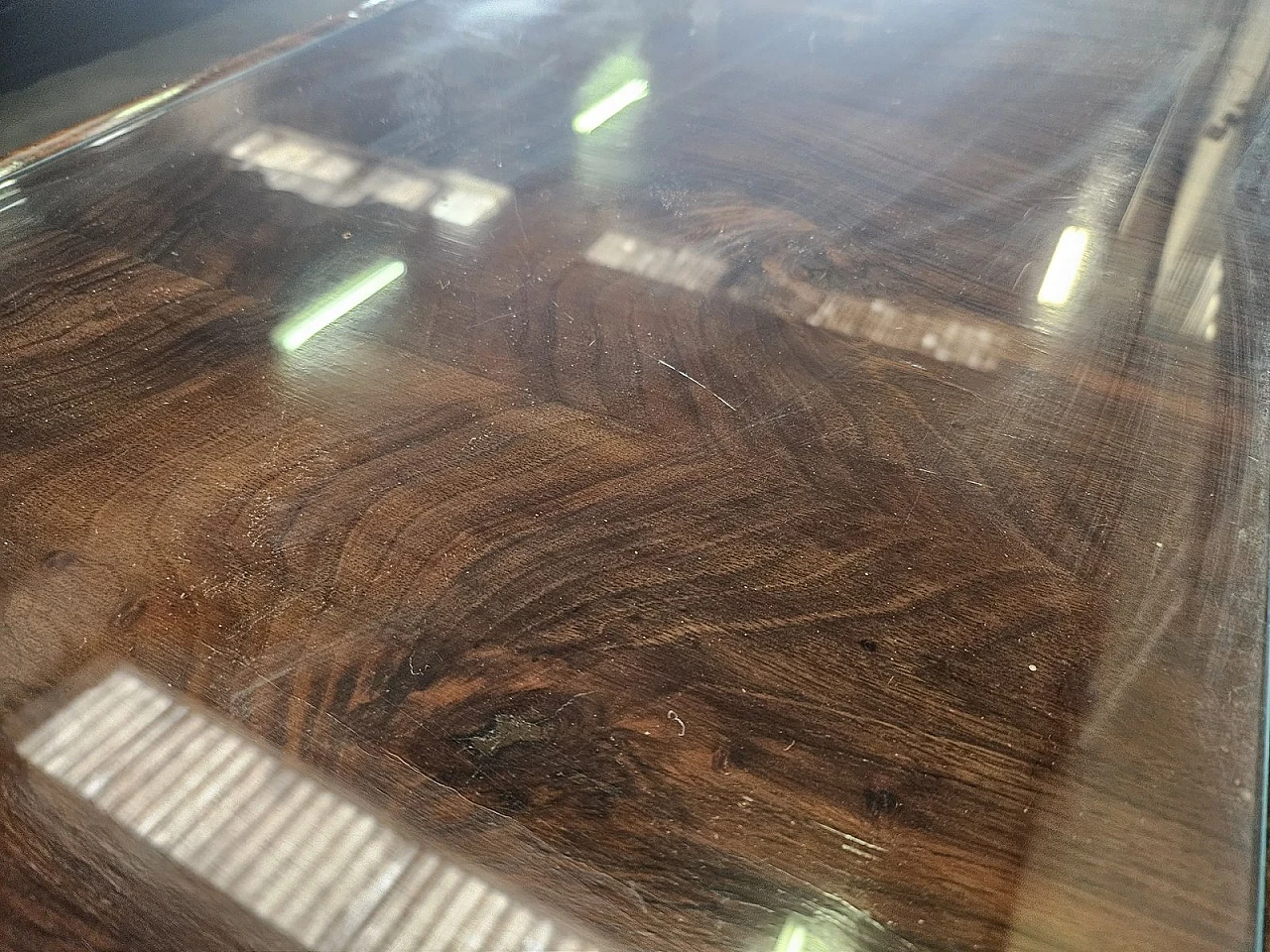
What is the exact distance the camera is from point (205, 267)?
59 centimetres

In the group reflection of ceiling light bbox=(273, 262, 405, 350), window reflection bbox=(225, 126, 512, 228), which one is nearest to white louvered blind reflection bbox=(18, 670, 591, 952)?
reflection of ceiling light bbox=(273, 262, 405, 350)

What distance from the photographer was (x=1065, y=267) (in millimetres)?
586

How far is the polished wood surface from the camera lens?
13.8 inches

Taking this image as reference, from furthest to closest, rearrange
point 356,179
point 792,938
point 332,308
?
point 356,179 < point 332,308 < point 792,938

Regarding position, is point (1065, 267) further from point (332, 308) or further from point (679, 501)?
point (332, 308)

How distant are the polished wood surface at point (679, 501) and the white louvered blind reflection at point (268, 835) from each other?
0.03 feet

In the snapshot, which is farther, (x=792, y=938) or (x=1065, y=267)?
(x=1065, y=267)

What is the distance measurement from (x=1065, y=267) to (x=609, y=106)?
0.35m

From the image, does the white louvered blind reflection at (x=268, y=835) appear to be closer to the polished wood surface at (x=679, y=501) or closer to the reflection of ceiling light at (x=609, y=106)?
the polished wood surface at (x=679, y=501)

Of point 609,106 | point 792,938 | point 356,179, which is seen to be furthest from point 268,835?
point 609,106

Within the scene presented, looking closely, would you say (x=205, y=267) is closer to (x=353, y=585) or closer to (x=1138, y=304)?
(x=353, y=585)

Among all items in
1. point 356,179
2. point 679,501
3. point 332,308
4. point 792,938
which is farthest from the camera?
point 356,179

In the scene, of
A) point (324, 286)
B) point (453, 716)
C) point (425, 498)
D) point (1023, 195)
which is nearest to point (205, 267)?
point (324, 286)

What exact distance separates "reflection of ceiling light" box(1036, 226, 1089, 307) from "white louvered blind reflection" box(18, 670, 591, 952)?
0.43 m
